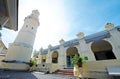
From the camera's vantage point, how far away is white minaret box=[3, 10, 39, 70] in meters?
15.2

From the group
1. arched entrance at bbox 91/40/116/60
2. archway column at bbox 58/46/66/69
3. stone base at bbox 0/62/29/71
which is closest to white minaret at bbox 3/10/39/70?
stone base at bbox 0/62/29/71

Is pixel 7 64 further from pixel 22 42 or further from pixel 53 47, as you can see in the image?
pixel 53 47

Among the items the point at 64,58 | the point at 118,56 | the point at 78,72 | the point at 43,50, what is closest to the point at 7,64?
the point at 43,50

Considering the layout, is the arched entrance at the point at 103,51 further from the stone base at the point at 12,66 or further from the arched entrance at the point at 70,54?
the stone base at the point at 12,66

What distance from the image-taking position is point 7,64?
48.0 feet

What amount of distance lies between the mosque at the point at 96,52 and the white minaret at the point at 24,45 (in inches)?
148

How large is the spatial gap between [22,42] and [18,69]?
4866 mm

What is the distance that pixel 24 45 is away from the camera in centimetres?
1652

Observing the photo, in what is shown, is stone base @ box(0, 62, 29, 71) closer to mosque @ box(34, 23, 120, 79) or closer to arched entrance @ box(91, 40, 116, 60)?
mosque @ box(34, 23, 120, 79)

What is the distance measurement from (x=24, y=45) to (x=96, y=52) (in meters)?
13.4

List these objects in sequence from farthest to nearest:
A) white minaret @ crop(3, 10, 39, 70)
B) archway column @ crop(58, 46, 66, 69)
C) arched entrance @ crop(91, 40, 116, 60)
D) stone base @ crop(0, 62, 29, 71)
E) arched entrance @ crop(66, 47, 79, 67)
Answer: arched entrance @ crop(66, 47, 79, 67), white minaret @ crop(3, 10, 39, 70), archway column @ crop(58, 46, 66, 69), stone base @ crop(0, 62, 29, 71), arched entrance @ crop(91, 40, 116, 60)

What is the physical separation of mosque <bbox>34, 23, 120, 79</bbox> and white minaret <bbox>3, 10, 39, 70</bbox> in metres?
3.76

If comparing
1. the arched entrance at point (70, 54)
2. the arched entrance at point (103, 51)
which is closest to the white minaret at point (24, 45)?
the arched entrance at point (70, 54)

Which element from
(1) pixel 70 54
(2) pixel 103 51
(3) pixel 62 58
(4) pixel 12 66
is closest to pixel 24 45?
(4) pixel 12 66
